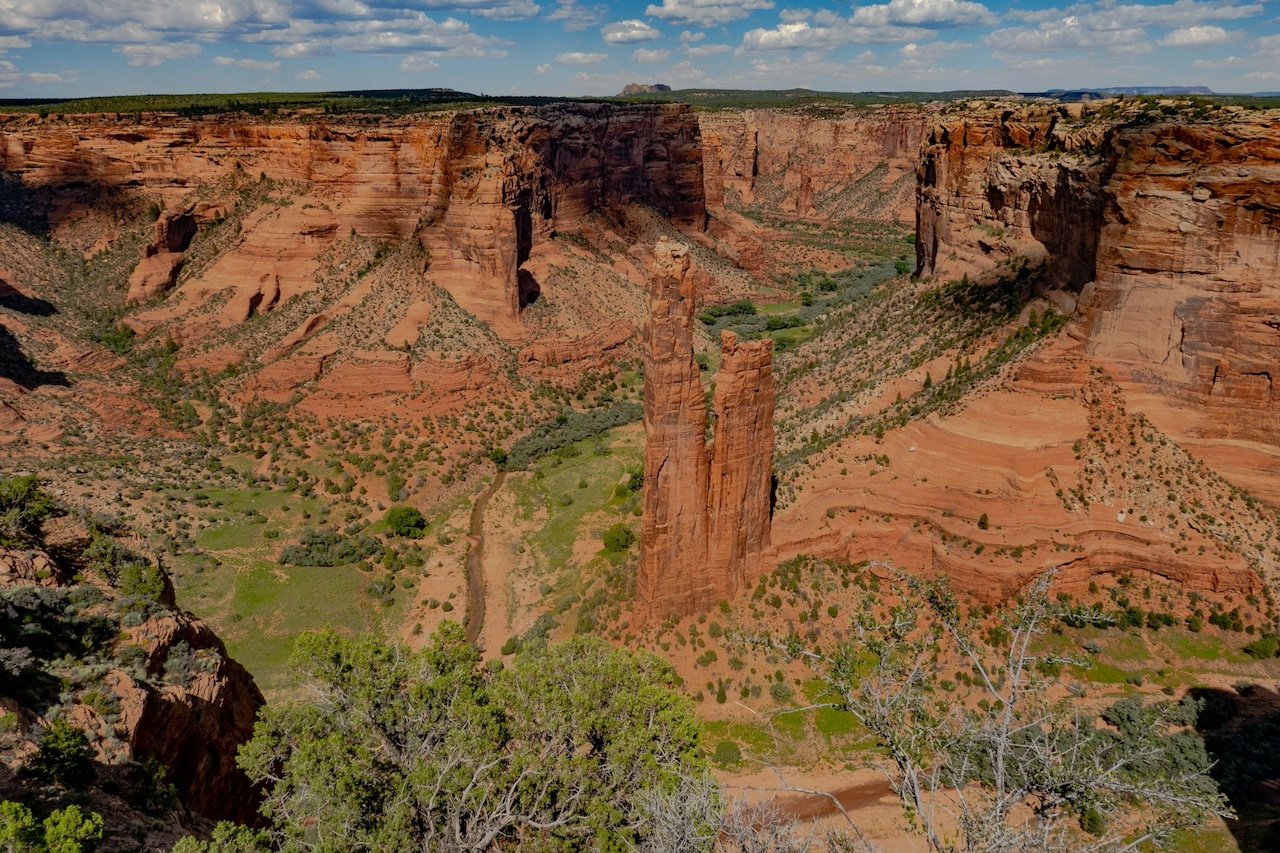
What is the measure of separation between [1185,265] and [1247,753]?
19.5 metres

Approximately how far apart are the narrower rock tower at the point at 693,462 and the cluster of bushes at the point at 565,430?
24224 millimetres

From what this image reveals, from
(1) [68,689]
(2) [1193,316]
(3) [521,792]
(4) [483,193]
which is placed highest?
(4) [483,193]

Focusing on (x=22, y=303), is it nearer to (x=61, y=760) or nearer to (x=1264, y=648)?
(x=61, y=760)

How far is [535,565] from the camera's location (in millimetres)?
44500

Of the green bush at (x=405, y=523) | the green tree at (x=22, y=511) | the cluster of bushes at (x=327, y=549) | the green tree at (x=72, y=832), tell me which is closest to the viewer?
the green tree at (x=72, y=832)

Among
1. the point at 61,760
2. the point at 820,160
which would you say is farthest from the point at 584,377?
the point at 820,160

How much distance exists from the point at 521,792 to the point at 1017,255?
137ft

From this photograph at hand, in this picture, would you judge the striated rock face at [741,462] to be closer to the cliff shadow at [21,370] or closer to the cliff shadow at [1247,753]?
the cliff shadow at [1247,753]

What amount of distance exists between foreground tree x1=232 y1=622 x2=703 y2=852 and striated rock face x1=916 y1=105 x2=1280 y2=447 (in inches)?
1068

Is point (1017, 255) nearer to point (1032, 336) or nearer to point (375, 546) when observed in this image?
point (1032, 336)

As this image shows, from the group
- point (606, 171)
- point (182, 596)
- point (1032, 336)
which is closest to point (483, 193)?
point (606, 171)

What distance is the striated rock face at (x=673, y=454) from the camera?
95.7 feet

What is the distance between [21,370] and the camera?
54.1m

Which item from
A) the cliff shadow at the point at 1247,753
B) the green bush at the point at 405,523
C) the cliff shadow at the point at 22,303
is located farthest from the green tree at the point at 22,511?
the cliff shadow at the point at 22,303
